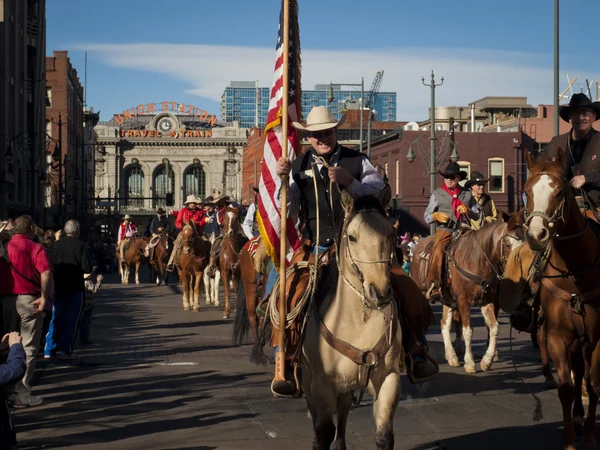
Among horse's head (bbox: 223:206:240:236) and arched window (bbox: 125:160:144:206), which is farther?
arched window (bbox: 125:160:144:206)

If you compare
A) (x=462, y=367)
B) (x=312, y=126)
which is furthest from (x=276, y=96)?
(x=462, y=367)

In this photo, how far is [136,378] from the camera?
12.9 meters

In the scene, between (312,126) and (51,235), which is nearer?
(312,126)

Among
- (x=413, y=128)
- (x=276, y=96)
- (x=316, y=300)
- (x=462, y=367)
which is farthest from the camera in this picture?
(x=413, y=128)

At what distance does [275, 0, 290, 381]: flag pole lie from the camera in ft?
24.8

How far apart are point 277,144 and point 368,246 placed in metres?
2.13

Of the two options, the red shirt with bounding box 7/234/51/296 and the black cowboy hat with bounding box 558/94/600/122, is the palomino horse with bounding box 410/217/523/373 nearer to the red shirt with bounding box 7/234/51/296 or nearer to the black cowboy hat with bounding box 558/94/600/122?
the black cowboy hat with bounding box 558/94/600/122

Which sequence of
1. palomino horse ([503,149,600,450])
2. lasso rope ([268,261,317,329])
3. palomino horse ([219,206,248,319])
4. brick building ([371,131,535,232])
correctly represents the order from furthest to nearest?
1. brick building ([371,131,535,232])
2. palomino horse ([219,206,248,319])
3. palomino horse ([503,149,600,450])
4. lasso rope ([268,261,317,329])

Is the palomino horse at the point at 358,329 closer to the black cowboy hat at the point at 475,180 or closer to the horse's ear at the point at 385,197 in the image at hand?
the horse's ear at the point at 385,197

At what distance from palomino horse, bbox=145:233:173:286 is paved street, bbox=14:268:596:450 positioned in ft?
49.1

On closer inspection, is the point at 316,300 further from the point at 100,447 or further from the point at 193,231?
the point at 193,231

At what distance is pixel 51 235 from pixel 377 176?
53.8 feet

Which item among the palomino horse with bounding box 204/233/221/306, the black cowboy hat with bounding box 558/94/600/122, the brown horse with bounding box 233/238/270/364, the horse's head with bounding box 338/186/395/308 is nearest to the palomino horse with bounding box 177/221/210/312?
the palomino horse with bounding box 204/233/221/306

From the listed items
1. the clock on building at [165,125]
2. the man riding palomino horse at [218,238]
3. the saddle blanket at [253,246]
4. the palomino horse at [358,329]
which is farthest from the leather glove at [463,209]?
the clock on building at [165,125]
